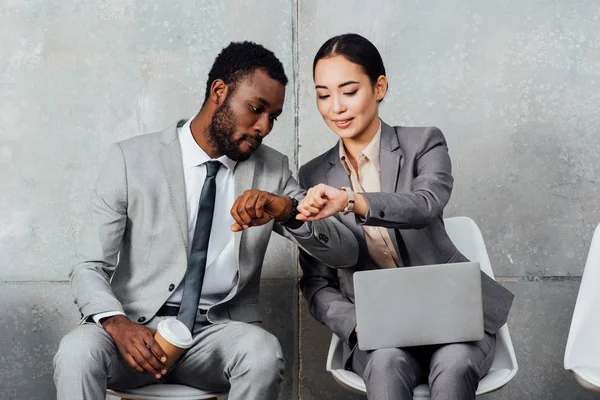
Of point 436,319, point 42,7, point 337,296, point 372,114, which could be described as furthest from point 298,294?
point 42,7

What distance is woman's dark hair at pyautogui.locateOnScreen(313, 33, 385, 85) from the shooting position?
3.12 metres

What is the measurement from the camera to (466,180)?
3961 mm

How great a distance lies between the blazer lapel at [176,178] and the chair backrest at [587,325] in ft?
4.42

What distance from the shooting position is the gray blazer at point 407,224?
2.99 metres

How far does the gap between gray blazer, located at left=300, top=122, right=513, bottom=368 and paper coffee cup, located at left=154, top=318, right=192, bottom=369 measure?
621 mm

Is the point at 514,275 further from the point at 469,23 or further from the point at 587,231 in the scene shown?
the point at 469,23

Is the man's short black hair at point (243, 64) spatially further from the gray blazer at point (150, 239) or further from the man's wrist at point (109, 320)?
the man's wrist at point (109, 320)

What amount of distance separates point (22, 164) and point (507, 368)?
221 cm

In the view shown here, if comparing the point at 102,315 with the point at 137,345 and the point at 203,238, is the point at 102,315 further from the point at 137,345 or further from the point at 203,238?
the point at 203,238

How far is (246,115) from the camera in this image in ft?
10.1

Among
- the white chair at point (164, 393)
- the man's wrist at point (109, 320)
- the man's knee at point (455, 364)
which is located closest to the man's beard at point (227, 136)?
the man's wrist at point (109, 320)

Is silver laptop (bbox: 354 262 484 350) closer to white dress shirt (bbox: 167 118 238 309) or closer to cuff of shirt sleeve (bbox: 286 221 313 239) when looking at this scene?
cuff of shirt sleeve (bbox: 286 221 313 239)

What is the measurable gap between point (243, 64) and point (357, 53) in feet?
1.31

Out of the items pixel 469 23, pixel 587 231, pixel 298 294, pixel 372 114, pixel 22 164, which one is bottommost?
pixel 298 294
